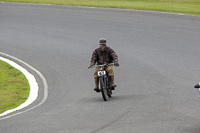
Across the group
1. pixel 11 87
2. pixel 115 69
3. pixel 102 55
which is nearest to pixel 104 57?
pixel 102 55

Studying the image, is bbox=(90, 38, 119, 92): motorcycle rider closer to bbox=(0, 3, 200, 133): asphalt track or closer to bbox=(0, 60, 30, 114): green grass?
bbox=(0, 3, 200, 133): asphalt track

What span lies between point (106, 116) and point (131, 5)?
21.7 m

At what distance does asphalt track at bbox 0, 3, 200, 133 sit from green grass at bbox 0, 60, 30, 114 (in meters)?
0.82

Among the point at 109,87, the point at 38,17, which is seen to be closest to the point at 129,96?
the point at 109,87

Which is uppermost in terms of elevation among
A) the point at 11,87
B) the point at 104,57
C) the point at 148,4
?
the point at 148,4

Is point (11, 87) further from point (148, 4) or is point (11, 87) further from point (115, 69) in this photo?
point (148, 4)

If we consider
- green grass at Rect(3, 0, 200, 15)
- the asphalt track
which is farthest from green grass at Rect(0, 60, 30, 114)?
green grass at Rect(3, 0, 200, 15)

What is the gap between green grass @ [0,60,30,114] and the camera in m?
15.6

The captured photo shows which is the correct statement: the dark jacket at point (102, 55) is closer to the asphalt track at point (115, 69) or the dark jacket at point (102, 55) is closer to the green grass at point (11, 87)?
the asphalt track at point (115, 69)

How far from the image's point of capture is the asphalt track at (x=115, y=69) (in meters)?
11.7

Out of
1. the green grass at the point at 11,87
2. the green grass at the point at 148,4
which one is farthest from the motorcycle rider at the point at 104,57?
the green grass at the point at 148,4

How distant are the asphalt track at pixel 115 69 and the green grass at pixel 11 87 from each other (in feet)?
2.68

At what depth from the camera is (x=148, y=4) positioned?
33.7m

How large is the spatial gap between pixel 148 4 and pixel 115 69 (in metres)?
15.0
